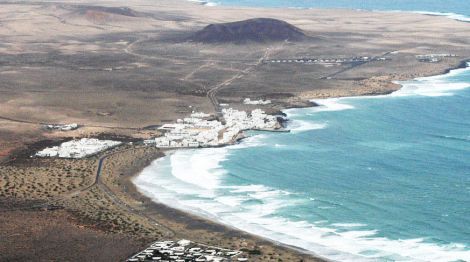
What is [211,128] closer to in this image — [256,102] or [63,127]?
[63,127]

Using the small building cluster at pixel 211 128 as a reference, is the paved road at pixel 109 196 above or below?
below

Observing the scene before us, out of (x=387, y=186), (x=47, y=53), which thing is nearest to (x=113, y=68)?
(x=47, y=53)

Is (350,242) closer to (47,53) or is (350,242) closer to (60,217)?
(60,217)

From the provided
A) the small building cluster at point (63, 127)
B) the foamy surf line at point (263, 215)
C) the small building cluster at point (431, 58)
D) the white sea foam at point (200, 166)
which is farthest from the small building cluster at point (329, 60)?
the foamy surf line at point (263, 215)

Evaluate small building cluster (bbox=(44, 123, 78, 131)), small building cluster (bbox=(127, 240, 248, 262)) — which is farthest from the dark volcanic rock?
small building cluster (bbox=(127, 240, 248, 262))

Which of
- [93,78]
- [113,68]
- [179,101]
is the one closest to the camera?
[179,101]

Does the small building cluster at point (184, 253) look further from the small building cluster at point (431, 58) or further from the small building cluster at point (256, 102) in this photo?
the small building cluster at point (431, 58)
